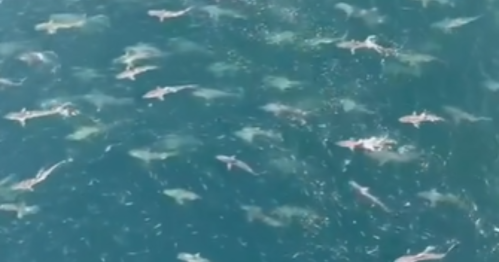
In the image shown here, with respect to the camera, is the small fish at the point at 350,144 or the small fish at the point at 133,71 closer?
the small fish at the point at 350,144

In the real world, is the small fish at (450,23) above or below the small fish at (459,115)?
above

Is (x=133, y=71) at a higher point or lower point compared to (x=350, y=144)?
lower

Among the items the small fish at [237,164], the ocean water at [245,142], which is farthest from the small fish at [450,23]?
the small fish at [237,164]

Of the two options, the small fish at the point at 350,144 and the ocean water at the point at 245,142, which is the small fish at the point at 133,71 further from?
the small fish at the point at 350,144

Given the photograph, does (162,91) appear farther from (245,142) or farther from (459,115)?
(459,115)

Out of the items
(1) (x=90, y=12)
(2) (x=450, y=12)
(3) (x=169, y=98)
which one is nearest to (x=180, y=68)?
(3) (x=169, y=98)

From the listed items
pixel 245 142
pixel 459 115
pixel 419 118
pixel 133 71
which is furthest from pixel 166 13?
pixel 459 115

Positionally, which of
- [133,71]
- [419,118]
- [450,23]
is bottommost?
[133,71]

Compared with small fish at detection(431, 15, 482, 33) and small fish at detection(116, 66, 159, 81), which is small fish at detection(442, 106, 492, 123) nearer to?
small fish at detection(431, 15, 482, 33)
